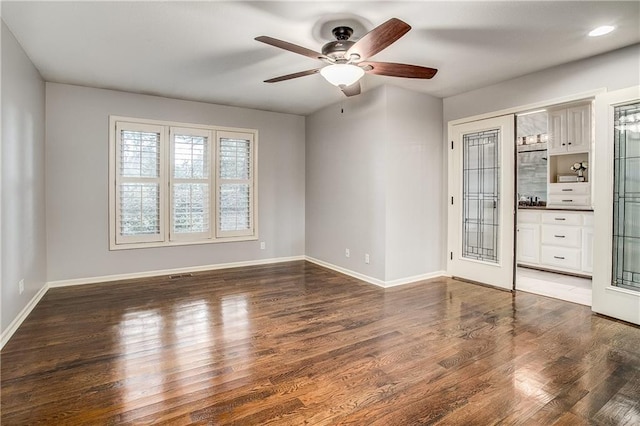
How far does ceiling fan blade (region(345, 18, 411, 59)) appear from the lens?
2.13m

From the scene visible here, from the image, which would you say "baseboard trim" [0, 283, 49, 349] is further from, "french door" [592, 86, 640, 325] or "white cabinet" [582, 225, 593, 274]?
"white cabinet" [582, 225, 593, 274]

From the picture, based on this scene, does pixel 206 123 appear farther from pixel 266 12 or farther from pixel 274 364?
pixel 274 364

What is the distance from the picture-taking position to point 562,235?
198 inches

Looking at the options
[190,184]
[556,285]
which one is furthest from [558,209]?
[190,184]

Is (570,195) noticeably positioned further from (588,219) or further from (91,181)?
(91,181)

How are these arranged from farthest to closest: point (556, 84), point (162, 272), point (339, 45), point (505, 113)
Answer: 1. point (162, 272)
2. point (505, 113)
3. point (556, 84)
4. point (339, 45)

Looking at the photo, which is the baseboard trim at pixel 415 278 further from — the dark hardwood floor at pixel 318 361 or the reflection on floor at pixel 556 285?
the reflection on floor at pixel 556 285

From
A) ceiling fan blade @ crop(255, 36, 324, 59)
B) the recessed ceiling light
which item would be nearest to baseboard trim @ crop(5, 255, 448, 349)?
ceiling fan blade @ crop(255, 36, 324, 59)

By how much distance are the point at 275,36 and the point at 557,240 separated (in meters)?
5.00

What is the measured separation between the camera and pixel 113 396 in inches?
77.3

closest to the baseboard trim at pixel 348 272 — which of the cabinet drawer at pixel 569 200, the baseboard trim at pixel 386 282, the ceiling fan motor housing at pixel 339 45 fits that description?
the baseboard trim at pixel 386 282

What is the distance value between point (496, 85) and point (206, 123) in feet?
13.8

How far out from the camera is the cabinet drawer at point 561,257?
488cm

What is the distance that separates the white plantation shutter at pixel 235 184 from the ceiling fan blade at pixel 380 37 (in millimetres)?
3309
